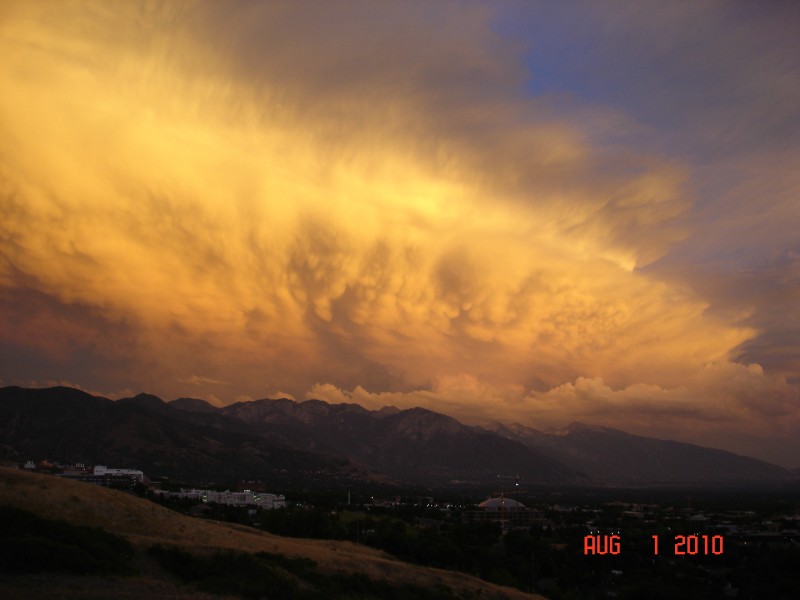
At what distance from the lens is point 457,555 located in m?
78.1

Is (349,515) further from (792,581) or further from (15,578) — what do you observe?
(15,578)

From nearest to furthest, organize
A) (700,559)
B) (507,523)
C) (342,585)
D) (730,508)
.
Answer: (342,585), (700,559), (507,523), (730,508)

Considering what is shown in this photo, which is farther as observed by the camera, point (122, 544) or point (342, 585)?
point (342, 585)

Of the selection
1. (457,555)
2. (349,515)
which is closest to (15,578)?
(457,555)

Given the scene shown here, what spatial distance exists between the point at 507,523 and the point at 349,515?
41308 mm

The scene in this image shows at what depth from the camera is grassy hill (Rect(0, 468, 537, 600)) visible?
4062cm
